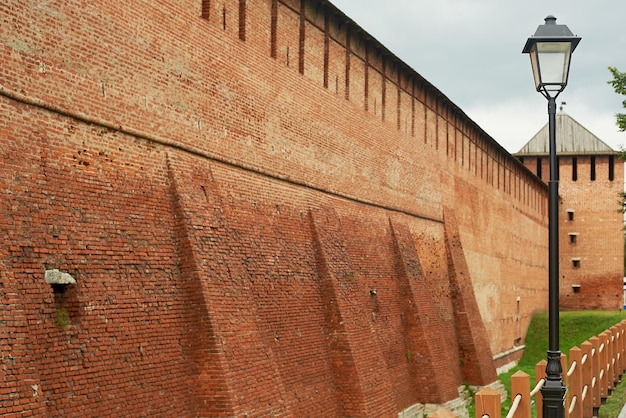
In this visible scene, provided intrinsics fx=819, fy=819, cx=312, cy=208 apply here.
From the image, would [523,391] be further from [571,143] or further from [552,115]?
[571,143]

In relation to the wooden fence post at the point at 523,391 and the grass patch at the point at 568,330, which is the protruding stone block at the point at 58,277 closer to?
the wooden fence post at the point at 523,391

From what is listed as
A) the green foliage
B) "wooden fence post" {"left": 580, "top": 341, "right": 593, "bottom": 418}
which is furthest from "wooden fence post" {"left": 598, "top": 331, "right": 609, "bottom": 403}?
the green foliage

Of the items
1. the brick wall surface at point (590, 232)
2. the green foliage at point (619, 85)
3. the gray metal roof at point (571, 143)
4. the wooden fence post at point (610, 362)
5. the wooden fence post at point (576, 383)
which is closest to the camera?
the wooden fence post at point (576, 383)

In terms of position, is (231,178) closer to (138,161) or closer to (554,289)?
(138,161)

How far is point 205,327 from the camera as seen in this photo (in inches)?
368

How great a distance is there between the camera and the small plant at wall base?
24.8 ft

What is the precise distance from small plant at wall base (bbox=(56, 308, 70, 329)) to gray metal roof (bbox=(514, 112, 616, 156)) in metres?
34.5

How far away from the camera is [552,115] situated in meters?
7.04

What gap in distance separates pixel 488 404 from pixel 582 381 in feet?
15.7

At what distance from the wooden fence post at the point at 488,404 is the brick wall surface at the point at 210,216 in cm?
390

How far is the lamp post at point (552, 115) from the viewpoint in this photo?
6.64 m

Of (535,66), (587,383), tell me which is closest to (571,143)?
(587,383)

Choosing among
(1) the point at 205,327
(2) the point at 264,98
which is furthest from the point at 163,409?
(2) the point at 264,98

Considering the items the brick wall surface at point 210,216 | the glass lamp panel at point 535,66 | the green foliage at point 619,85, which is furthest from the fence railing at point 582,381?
the green foliage at point 619,85
